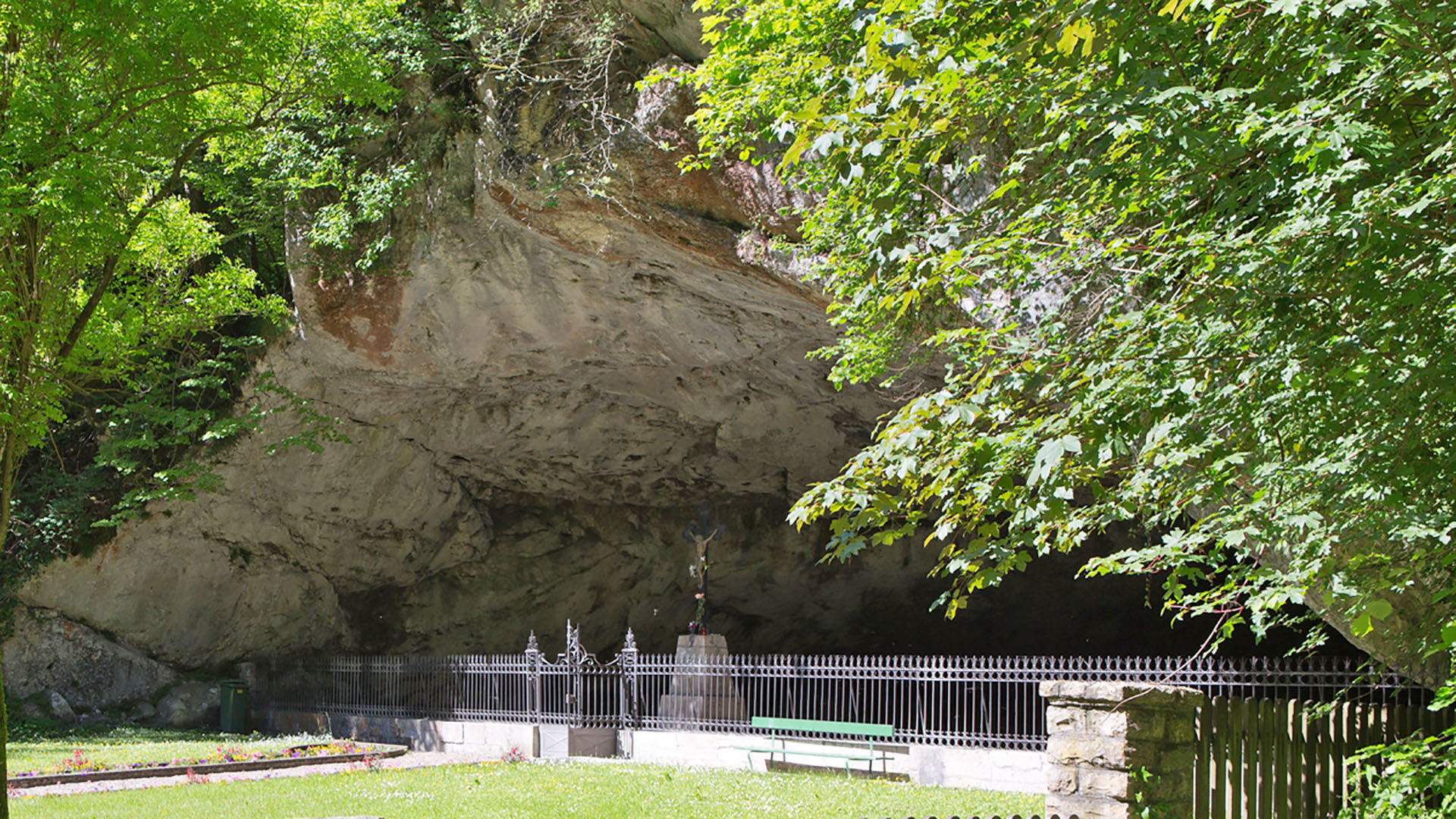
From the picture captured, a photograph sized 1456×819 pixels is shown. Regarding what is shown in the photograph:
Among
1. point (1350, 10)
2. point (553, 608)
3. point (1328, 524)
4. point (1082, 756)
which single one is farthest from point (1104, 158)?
point (553, 608)

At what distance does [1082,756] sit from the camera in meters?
6.77

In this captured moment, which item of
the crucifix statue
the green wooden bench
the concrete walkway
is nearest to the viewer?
the concrete walkway

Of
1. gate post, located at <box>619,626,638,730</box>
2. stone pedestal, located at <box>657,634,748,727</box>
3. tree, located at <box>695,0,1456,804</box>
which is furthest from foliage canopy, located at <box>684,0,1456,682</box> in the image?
gate post, located at <box>619,626,638,730</box>

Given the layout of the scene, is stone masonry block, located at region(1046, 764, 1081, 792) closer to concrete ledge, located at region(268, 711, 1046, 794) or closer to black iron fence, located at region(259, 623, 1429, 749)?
concrete ledge, located at region(268, 711, 1046, 794)

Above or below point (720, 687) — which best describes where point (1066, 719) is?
above

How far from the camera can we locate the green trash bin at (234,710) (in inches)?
749

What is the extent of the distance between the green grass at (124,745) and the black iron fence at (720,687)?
1.61 metres

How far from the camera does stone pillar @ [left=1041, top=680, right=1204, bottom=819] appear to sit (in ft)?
21.5

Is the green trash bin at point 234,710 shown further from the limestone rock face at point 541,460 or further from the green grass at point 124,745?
the limestone rock face at point 541,460

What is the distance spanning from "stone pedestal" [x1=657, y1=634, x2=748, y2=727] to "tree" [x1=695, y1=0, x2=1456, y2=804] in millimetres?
8643

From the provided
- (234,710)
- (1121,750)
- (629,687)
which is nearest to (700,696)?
(629,687)

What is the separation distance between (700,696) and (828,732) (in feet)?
7.88

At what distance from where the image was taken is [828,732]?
40.4 feet

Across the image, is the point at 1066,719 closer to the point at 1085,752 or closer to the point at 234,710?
the point at 1085,752
